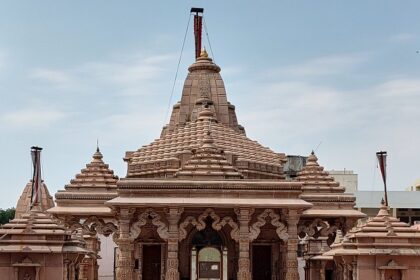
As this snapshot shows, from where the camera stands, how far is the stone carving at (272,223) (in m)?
26.3

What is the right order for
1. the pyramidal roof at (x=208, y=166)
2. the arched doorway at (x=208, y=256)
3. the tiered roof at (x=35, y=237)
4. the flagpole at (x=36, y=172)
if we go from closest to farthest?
1. the tiered roof at (x=35, y=237)
2. the flagpole at (x=36, y=172)
3. the pyramidal roof at (x=208, y=166)
4. the arched doorway at (x=208, y=256)

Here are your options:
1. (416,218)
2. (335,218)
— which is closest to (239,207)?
(335,218)

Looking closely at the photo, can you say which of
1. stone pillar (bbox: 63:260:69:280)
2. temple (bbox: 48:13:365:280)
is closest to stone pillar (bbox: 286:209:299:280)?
temple (bbox: 48:13:365:280)

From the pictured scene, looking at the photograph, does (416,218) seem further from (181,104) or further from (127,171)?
(127,171)

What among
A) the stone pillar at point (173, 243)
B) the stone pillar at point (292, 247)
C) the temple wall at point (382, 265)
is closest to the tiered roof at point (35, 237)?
the stone pillar at point (173, 243)

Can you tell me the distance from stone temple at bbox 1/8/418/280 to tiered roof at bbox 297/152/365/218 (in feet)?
0.14

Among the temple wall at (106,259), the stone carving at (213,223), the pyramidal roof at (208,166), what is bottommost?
the temple wall at (106,259)

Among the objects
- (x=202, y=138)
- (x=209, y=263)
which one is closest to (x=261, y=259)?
(x=209, y=263)

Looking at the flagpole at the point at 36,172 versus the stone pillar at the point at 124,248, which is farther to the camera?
the stone pillar at the point at 124,248

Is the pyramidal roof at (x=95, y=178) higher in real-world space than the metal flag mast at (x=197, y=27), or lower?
lower

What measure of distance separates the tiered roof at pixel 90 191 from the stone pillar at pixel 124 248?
527 centimetres

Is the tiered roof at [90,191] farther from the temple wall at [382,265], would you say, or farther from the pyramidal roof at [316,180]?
the temple wall at [382,265]

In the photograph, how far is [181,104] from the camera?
121 feet

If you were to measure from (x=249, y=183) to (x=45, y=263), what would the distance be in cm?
765
